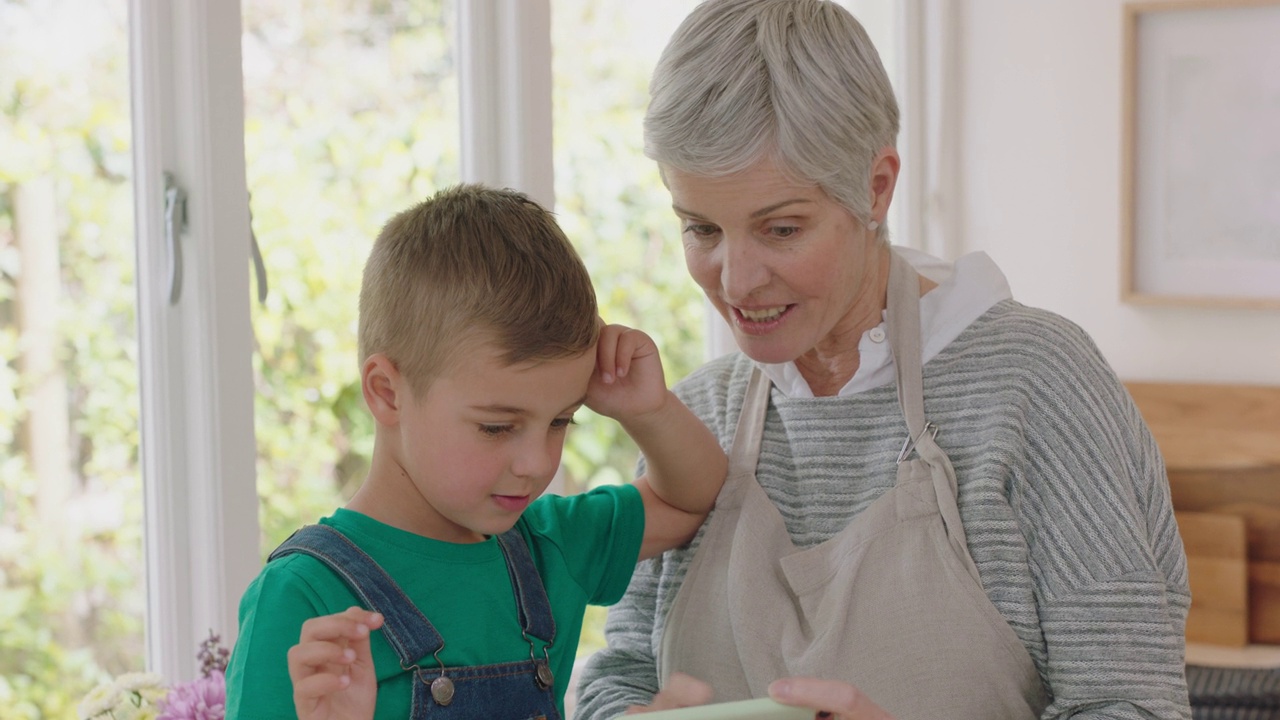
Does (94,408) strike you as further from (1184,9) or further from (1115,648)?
(1184,9)

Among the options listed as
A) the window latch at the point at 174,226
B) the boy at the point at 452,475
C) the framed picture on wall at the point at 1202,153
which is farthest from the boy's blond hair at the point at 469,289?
the framed picture on wall at the point at 1202,153

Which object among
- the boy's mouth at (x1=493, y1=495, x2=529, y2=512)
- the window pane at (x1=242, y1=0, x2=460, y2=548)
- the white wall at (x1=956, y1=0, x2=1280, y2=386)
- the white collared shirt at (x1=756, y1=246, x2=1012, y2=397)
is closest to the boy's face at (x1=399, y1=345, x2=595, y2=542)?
the boy's mouth at (x1=493, y1=495, x2=529, y2=512)

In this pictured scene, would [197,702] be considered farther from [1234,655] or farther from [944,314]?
[1234,655]

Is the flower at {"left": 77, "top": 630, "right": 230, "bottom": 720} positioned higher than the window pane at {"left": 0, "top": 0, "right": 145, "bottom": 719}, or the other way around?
the window pane at {"left": 0, "top": 0, "right": 145, "bottom": 719}

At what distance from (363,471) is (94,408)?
1.63 feet

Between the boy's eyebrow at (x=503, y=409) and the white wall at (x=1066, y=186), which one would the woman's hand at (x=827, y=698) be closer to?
A: the boy's eyebrow at (x=503, y=409)

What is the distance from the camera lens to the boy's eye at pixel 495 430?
126 cm

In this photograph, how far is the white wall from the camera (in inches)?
128

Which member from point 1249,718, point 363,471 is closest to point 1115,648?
point 363,471

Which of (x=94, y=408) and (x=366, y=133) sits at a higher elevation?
(x=366, y=133)

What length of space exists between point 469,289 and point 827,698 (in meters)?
0.49

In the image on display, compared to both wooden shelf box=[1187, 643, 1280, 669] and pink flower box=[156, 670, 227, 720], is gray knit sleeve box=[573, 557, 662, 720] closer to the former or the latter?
pink flower box=[156, 670, 227, 720]

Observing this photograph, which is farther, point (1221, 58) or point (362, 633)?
point (1221, 58)

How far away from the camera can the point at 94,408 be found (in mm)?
1888
